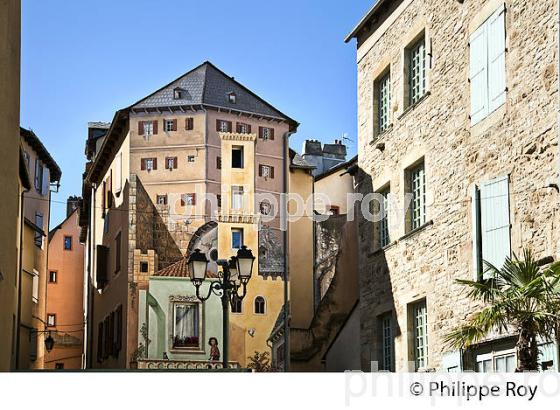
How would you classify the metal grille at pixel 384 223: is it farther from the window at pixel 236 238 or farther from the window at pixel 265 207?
the window at pixel 236 238

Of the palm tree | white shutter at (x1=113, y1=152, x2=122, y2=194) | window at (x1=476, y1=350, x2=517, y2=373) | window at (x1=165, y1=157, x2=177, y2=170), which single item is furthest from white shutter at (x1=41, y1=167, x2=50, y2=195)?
the palm tree

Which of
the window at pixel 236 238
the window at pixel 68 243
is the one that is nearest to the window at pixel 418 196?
the window at pixel 236 238

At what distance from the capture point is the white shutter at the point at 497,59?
44.5ft

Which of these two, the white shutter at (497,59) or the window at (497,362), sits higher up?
the white shutter at (497,59)

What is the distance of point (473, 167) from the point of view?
14312mm

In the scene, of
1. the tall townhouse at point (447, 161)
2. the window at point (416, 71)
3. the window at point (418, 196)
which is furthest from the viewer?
the window at point (416, 71)

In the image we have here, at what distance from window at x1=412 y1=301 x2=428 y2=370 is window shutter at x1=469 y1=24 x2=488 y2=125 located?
2.93 meters

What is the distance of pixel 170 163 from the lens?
18.2m

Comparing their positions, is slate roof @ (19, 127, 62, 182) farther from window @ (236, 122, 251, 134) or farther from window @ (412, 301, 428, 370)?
window @ (412, 301, 428, 370)

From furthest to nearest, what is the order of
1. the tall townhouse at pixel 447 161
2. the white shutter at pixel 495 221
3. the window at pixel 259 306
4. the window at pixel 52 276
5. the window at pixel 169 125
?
the window at pixel 52 276 < the window at pixel 169 125 < the window at pixel 259 306 < the white shutter at pixel 495 221 < the tall townhouse at pixel 447 161

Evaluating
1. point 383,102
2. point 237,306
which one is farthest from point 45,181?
point 383,102

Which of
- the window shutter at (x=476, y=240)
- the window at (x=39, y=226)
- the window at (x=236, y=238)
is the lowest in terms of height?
the window shutter at (x=476, y=240)

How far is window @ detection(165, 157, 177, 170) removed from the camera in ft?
59.6

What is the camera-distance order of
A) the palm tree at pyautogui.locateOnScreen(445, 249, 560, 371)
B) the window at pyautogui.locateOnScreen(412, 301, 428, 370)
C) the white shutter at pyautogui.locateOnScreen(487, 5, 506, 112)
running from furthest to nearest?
→ the window at pyautogui.locateOnScreen(412, 301, 428, 370)
the white shutter at pyautogui.locateOnScreen(487, 5, 506, 112)
the palm tree at pyautogui.locateOnScreen(445, 249, 560, 371)
